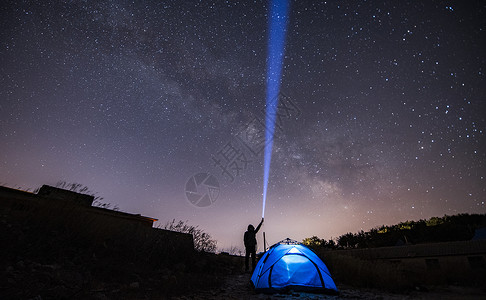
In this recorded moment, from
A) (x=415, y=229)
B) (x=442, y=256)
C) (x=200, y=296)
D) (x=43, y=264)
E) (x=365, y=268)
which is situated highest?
(x=415, y=229)

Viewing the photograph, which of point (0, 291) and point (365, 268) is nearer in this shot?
point (0, 291)

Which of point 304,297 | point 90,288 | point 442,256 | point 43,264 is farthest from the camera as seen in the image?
point 442,256

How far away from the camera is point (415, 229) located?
36.6 m

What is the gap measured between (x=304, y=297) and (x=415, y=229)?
43892 mm

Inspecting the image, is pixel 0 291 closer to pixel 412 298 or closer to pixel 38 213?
pixel 38 213

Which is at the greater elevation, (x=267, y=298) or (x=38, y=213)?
(x=38, y=213)

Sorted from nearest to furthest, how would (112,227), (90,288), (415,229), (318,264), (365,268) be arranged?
1. (90,288)
2. (318,264)
3. (112,227)
4. (365,268)
5. (415,229)

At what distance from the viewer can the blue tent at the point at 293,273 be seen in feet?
19.8

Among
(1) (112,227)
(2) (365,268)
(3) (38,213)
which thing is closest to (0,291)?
(3) (38,213)

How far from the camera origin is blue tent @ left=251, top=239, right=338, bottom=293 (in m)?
6.02

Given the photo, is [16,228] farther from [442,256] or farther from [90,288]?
[442,256]

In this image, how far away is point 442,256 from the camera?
17703mm

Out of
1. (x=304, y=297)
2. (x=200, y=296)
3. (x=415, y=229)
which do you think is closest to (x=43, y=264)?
(x=200, y=296)

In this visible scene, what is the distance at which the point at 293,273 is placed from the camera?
6.27 m
